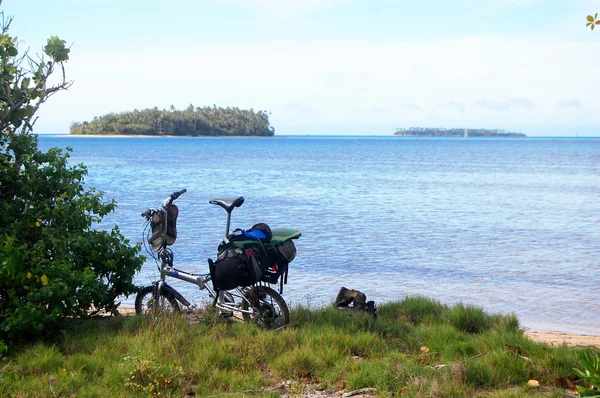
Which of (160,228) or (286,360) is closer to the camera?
(286,360)

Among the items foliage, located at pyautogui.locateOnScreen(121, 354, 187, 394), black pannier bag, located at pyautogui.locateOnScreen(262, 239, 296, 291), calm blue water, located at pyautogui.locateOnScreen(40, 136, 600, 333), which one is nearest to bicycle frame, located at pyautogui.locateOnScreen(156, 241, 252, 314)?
black pannier bag, located at pyautogui.locateOnScreen(262, 239, 296, 291)

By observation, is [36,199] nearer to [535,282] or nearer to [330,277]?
[330,277]

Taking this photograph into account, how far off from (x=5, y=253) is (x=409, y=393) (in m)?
3.70

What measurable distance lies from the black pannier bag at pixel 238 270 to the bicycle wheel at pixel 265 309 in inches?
8.6

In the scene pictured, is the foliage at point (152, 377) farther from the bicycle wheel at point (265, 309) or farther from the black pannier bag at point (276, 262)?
the black pannier bag at point (276, 262)

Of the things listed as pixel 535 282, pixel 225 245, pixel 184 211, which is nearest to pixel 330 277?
pixel 535 282

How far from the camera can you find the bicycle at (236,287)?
7023mm

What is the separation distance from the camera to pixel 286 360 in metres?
5.97

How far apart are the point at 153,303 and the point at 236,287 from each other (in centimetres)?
102

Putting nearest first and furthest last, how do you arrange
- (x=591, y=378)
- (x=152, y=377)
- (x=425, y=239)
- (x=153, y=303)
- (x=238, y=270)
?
(x=591, y=378), (x=152, y=377), (x=238, y=270), (x=153, y=303), (x=425, y=239)

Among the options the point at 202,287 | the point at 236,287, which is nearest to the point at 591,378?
the point at 236,287

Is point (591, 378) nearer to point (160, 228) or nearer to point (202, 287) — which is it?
point (202, 287)

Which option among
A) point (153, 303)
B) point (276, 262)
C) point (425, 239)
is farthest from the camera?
point (425, 239)

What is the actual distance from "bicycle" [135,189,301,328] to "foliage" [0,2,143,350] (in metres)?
0.42
